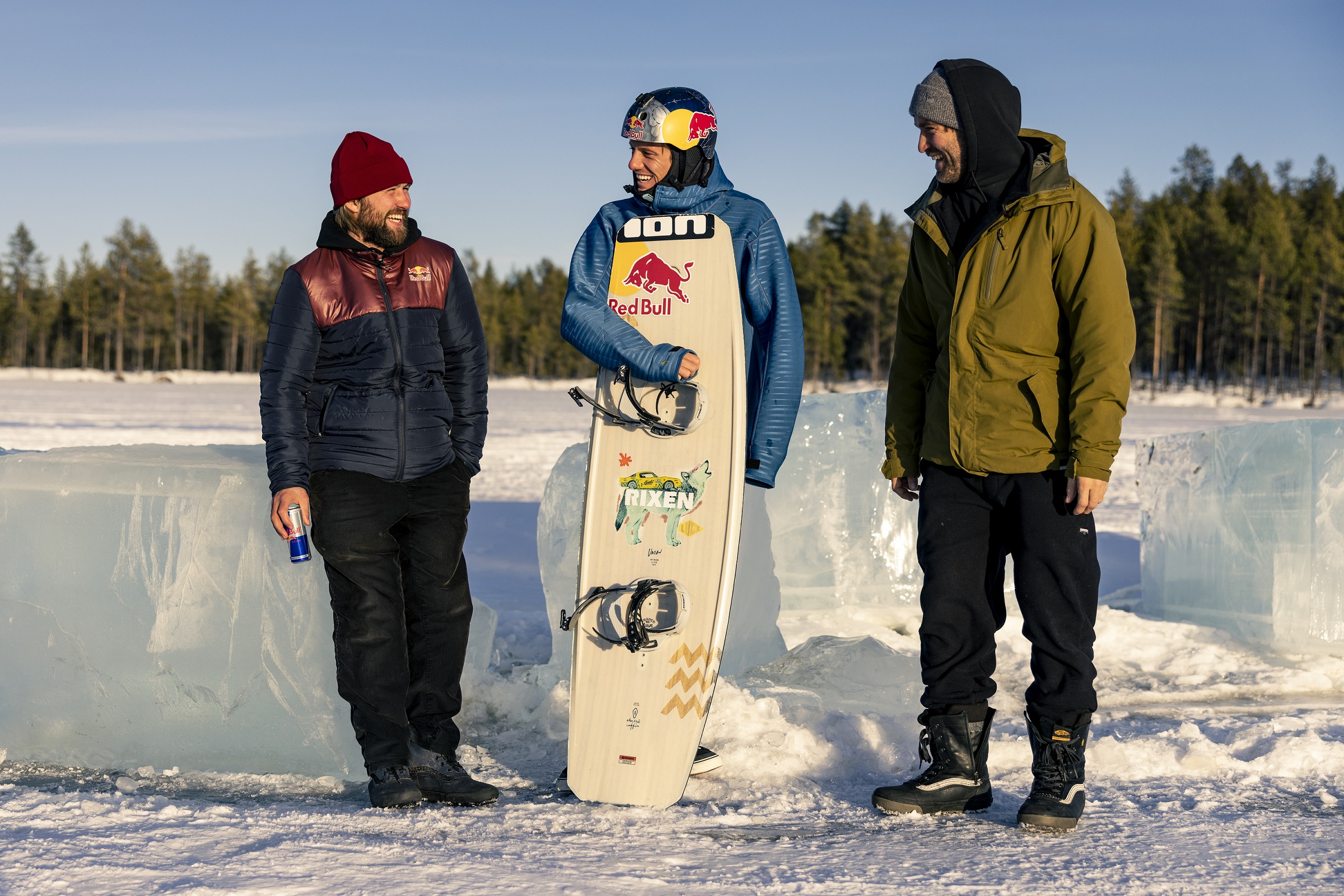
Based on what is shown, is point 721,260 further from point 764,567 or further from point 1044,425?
point 764,567

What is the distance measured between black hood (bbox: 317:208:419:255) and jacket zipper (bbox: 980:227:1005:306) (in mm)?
1536

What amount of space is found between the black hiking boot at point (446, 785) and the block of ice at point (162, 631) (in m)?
0.45

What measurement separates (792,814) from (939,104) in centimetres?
184

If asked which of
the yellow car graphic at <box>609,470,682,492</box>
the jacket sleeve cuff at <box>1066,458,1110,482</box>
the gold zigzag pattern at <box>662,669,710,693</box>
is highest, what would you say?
the jacket sleeve cuff at <box>1066,458,1110,482</box>

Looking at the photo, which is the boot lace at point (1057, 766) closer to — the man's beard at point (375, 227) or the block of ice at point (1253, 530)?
the man's beard at point (375, 227)

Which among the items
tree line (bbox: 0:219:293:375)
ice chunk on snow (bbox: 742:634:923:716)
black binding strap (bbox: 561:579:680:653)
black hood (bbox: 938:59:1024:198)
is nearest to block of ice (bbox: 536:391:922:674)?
ice chunk on snow (bbox: 742:634:923:716)

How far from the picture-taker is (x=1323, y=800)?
275cm

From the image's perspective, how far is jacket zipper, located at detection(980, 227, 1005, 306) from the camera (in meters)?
2.62

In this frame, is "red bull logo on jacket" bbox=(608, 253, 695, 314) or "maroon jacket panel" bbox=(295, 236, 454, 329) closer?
"maroon jacket panel" bbox=(295, 236, 454, 329)

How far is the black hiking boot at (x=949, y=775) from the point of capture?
2.71 metres

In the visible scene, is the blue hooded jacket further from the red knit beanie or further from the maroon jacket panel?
the red knit beanie

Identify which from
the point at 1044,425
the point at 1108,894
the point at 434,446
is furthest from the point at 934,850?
the point at 434,446

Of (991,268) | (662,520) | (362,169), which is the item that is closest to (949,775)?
(662,520)

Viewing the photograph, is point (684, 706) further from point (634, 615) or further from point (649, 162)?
point (649, 162)
